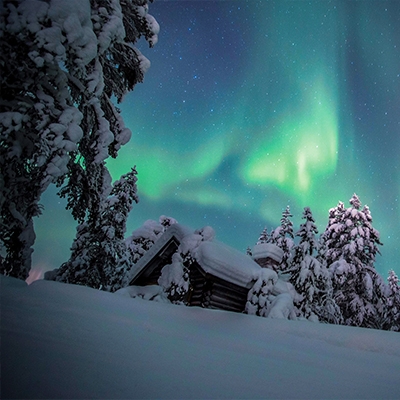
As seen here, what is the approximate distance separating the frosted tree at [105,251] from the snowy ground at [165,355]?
48.6 ft

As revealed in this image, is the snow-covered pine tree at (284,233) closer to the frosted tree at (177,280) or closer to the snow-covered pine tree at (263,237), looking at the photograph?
the snow-covered pine tree at (263,237)

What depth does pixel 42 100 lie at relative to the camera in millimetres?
5363

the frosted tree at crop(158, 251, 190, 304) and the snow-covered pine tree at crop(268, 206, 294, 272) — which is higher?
the snow-covered pine tree at crop(268, 206, 294, 272)

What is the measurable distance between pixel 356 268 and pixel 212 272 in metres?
14.7

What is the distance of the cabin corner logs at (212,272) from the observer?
8.55 metres

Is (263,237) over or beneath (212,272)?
over

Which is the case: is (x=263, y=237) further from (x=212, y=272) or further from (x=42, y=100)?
(x=42, y=100)

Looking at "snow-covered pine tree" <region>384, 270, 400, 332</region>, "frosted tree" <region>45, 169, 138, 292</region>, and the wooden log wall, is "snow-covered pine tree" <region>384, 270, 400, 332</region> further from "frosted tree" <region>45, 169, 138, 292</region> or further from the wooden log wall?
"frosted tree" <region>45, 169, 138, 292</region>

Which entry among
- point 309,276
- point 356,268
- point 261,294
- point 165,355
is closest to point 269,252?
point 309,276

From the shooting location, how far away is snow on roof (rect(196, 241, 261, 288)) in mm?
8398

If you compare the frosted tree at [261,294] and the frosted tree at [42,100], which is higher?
the frosted tree at [42,100]

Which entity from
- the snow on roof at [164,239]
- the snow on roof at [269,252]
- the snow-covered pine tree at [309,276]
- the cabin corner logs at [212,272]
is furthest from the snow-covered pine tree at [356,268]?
the snow on roof at [164,239]

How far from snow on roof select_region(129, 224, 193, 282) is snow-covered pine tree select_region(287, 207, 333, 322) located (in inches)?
346

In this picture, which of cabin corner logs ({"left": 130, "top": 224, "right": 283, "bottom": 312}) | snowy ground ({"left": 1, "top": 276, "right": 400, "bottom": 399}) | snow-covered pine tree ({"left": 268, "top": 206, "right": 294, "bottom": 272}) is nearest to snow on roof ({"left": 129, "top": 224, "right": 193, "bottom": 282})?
cabin corner logs ({"left": 130, "top": 224, "right": 283, "bottom": 312})
